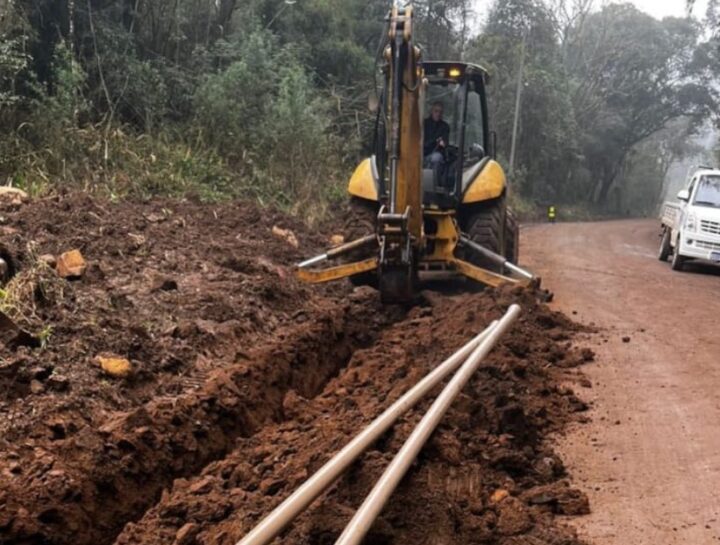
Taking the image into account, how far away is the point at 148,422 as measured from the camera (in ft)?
16.9

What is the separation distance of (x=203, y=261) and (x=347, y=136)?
1302 centimetres

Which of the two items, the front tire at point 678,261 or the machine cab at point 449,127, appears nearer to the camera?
the machine cab at point 449,127

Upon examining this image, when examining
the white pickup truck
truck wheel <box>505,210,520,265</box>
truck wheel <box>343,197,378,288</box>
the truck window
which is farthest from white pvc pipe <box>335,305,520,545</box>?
the truck window

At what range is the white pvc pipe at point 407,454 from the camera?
3.23 metres

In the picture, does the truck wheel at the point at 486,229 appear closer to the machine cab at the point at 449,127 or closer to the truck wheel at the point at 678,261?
the machine cab at the point at 449,127

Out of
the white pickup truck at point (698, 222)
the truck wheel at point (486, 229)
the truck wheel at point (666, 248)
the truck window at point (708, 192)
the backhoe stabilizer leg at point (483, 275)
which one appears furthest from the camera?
the truck wheel at point (666, 248)

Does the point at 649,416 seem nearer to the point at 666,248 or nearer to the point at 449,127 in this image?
the point at 449,127

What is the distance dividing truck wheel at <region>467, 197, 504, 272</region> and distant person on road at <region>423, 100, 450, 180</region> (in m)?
0.76

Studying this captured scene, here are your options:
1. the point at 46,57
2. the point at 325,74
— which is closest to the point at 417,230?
the point at 46,57

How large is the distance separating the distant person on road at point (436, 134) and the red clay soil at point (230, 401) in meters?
1.88

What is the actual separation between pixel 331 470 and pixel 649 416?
305 cm

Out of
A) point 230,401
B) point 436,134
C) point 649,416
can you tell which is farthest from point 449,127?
point 230,401

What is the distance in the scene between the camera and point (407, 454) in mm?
4035

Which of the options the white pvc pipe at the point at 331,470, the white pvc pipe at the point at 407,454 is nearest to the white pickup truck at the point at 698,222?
the white pvc pipe at the point at 407,454
